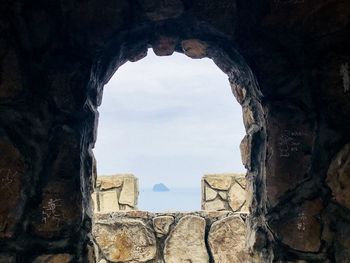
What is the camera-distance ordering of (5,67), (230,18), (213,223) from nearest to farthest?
1. (5,67)
2. (230,18)
3. (213,223)

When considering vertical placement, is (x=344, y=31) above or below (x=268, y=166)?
above

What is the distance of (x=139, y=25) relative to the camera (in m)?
2.01

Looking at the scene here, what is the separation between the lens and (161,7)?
78.0 inches

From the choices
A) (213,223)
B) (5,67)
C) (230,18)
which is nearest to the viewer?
(5,67)

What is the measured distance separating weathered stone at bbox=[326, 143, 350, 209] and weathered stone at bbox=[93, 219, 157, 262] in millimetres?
2608

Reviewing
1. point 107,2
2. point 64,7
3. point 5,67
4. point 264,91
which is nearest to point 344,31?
point 264,91

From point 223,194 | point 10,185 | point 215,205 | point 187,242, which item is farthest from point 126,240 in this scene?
point 10,185

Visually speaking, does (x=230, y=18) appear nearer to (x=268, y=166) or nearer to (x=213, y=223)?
(x=268, y=166)

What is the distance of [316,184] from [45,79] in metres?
1.24

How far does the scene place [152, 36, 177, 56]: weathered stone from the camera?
218 centimetres

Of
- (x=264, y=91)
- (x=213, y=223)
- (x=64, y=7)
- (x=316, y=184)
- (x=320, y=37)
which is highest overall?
(x=64, y=7)

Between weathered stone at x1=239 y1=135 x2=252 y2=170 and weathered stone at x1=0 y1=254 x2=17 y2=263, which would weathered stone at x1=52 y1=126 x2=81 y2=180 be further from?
weathered stone at x1=239 y1=135 x2=252 y2=170

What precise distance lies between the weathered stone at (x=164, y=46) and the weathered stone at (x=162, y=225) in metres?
2.26

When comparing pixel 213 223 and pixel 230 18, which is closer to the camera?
pixel 230 18
